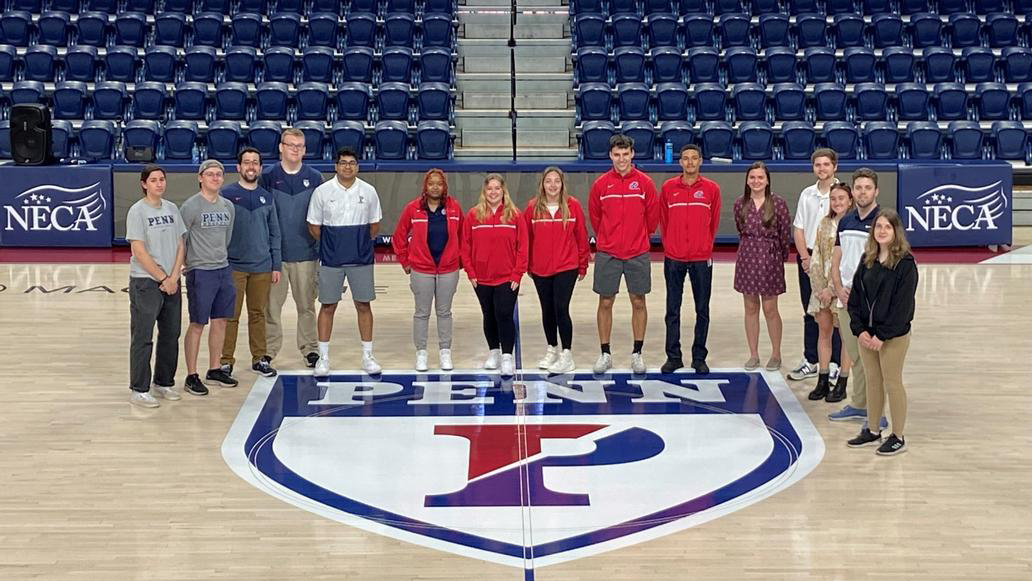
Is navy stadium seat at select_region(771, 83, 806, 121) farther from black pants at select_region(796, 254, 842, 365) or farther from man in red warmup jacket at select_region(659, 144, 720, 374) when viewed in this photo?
black pants at select_region(796, 254, 842, 365)

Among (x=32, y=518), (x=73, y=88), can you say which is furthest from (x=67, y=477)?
(x=73, y=88)

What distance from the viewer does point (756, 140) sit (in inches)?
664

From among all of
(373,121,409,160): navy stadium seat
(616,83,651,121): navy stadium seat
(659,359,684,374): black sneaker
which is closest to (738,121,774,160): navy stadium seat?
(616,83,651,121): navy stadium seat

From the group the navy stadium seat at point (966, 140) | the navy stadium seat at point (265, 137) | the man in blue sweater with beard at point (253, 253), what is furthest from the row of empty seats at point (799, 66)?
the man in blue sweater with beard at point (253, 253)

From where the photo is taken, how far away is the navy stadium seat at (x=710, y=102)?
17.9m

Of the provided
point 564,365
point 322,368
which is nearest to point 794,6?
point 564,365

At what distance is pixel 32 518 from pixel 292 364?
3635mm

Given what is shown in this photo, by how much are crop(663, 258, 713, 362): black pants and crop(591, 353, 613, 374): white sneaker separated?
458 mm

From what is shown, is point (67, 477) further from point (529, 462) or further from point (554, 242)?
point (554, 242)

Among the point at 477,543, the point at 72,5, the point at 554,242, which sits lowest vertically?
the point at 477,543

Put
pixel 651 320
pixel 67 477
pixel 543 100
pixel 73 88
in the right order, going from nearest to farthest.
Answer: pixel 67 477, pixel 651 320, pixel 73 88, pixel 543 100

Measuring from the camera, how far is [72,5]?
67.2 ft

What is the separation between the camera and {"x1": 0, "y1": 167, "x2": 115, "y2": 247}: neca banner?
15117 mm

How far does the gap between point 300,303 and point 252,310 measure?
0.45m
